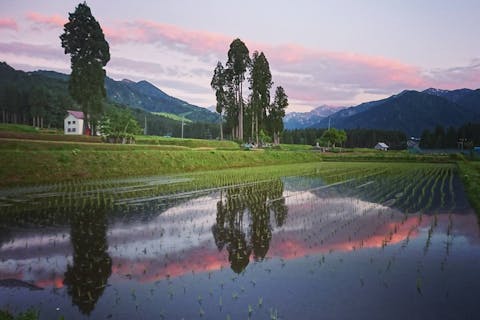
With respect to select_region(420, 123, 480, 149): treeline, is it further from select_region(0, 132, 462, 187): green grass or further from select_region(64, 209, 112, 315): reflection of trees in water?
select_region(64, 209, 112, 315): reflection of trees in water

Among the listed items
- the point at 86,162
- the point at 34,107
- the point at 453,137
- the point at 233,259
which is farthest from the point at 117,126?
the point at 453,137

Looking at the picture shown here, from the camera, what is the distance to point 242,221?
14547 millimetres

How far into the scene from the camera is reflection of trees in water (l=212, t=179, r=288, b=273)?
10352 millimetres

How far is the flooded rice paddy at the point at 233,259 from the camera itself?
680 centimetres

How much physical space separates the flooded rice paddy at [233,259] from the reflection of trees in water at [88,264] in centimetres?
4

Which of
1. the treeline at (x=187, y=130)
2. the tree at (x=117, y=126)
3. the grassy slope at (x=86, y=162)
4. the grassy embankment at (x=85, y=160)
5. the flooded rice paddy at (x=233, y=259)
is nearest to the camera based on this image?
the flooded rice paddy at (x=233, y=259)

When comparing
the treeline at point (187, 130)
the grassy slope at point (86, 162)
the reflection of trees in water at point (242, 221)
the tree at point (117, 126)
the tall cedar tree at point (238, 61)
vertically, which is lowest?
the reflection of trees in water at point (242, 221)

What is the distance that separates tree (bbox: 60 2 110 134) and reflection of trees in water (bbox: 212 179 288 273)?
96.9 ft

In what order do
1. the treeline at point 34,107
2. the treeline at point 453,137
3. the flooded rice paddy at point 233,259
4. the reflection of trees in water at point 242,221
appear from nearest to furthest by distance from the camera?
the flooded rice paddy at point 233,259
the reflection of trees in water at point 242,221
the treeline at point 34,107
the treeline at point 453,137

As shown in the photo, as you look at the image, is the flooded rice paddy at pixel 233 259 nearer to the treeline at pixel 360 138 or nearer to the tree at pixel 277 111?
the tree at pixel 277 111

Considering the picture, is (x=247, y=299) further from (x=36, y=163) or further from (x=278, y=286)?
(x=36, y=163)

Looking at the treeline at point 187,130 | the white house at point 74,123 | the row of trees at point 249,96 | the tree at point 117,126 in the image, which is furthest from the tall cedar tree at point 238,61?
the treeline at point 187,130

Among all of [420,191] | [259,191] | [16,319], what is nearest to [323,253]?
[16,319]

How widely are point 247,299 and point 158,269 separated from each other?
8.98ft
